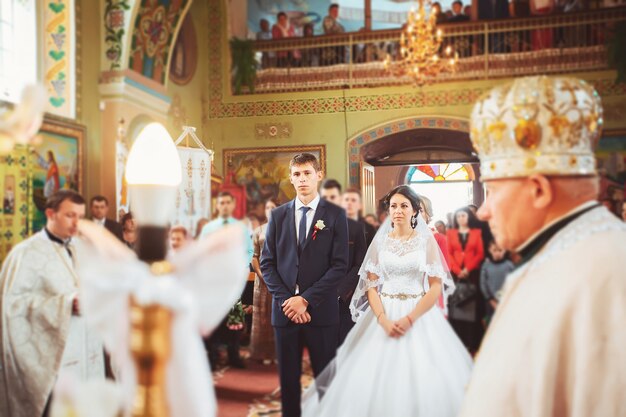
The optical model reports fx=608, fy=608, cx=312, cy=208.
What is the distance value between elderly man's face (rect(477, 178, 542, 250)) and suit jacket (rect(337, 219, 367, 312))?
5.77ft

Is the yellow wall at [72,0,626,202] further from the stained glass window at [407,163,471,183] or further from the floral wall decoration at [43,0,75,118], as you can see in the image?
the floral wall decoration at [43,0,75,118]

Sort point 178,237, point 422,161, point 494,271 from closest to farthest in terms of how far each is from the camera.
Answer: point 178,237 → point 494,271 → point 422,161

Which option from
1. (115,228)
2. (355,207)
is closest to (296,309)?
(355,207)

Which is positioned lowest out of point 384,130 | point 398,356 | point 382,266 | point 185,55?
point 398,356

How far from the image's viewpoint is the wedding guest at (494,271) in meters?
2.01

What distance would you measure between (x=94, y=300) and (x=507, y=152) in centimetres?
88

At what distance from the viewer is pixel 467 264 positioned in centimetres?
270

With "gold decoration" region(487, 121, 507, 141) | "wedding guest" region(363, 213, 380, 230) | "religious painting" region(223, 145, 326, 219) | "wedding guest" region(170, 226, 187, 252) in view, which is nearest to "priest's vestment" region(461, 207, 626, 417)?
"gold decoration" region(487, 121, 507, 141)

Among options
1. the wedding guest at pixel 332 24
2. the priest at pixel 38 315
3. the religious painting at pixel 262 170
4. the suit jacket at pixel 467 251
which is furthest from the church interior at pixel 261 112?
the wedding guest at pixel 332 24

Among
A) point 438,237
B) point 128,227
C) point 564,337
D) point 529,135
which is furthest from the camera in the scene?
point 438,237

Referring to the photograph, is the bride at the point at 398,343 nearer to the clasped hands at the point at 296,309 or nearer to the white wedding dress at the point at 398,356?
the white wedding dress at the point at 398,356

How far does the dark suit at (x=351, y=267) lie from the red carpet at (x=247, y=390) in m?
1.19

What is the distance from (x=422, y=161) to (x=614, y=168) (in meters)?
1.23

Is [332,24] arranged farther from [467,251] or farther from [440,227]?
[467,251]
